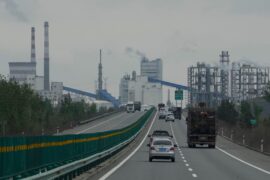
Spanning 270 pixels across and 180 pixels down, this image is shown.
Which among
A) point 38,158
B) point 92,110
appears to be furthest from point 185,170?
point 92,110

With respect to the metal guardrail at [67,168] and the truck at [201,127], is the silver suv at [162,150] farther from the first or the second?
the truck at [201,127]

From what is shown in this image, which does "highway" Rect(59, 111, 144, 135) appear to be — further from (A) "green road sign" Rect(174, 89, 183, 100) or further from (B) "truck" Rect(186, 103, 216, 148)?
(A) "green road sign" Rect(174, 89, 183, 100)

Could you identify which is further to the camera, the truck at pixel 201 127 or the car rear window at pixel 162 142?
the truck at pixel 201 127

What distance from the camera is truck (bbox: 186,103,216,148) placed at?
222 feet

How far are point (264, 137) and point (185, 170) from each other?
3422 centimetres

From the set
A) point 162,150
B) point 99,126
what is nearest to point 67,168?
point 162,150

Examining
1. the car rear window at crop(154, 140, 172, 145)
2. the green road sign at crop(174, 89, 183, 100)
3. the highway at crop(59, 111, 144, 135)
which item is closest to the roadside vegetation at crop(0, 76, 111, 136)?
the highway at crop(59, 111, 144, 135)

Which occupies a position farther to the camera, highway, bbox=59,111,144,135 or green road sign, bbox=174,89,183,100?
green road sign, bbox=174,89,183,100

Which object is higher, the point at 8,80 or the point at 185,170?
the point at 8,80

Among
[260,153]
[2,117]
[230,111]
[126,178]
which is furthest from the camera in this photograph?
[230,111]

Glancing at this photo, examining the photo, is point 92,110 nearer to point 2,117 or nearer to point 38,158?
point 2,117

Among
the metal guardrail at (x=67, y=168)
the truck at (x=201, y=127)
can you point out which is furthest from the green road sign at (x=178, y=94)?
the metal guardrail at (x=67, y=168)

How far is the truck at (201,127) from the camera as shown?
6781 cm

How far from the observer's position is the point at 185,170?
116ft
